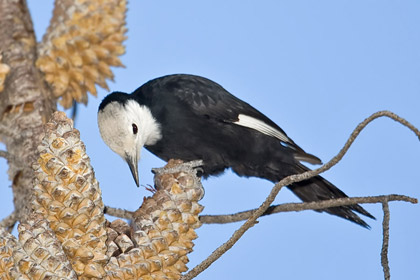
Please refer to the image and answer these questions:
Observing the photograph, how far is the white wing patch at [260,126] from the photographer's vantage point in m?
3.47

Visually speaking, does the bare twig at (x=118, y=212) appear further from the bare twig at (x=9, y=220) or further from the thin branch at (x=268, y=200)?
the thin branch at (x=268, y=200)

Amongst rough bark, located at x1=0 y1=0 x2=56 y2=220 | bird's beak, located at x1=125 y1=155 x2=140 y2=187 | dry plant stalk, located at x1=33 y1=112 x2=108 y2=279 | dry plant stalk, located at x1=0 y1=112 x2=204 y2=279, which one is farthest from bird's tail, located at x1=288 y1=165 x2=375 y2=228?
dry plant stalk, located at x1=33 y1=112 x2=108 y2=279

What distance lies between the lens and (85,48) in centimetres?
283

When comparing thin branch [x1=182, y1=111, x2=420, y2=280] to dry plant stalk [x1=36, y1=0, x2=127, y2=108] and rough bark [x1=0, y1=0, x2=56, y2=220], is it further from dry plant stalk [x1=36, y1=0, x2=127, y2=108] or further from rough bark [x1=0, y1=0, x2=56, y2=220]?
dry plant stalk [x1=36, y1=0, x2=127, y2=108]

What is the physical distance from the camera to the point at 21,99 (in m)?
2.75

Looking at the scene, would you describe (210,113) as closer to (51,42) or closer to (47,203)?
(51,42)

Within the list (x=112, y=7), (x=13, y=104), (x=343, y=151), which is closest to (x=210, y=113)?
(x=112, y=7)

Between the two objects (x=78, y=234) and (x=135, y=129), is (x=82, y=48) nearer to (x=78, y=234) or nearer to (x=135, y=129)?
(x=135, y=129)

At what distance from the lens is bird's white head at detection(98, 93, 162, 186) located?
10.7 ft

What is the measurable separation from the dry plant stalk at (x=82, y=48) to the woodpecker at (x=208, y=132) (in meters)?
0.47

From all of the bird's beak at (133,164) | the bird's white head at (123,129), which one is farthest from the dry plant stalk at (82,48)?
the bird's beak at (133,164)

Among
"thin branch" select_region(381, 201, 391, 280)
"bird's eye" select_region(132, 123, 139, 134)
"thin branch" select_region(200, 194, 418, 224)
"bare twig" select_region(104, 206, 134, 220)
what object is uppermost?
"bird's eye" select_region(132, 123, 139, 134)

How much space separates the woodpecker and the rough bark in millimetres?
549

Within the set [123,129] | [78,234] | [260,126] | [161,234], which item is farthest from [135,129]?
[78,234]
